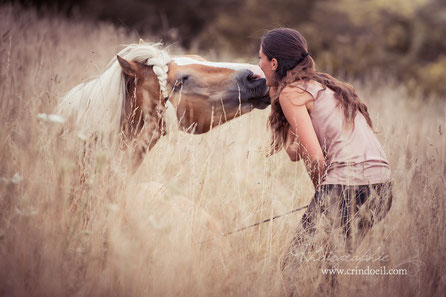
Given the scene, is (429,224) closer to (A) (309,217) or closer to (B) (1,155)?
(A) (309,217)

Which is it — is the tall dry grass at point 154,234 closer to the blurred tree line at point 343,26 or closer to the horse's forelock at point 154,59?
the horse's forelock at point 154,59

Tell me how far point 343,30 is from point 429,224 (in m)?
11.6

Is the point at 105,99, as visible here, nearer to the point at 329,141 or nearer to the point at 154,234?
the point at 154,234

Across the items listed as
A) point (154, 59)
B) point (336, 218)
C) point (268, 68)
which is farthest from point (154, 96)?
point (336, 218)

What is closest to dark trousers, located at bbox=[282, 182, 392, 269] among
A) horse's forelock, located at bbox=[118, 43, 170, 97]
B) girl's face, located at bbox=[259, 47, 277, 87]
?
girl's face, located at bbox=[259, 47, 277, 87]

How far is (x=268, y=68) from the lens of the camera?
2.88m

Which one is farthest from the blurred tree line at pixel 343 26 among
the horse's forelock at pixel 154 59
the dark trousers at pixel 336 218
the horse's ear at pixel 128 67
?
the dark trousers at pixel 336 218

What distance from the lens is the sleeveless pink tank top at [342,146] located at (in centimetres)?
267

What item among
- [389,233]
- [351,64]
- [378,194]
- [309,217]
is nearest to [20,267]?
[309,217]

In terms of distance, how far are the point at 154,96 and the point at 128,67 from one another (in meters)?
0.28

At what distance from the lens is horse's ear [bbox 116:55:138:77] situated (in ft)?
9.22

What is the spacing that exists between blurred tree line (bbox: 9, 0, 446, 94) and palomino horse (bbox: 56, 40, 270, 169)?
965cm

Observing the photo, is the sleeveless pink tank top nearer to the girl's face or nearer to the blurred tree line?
the girl's face

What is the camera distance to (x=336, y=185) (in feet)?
8.80
